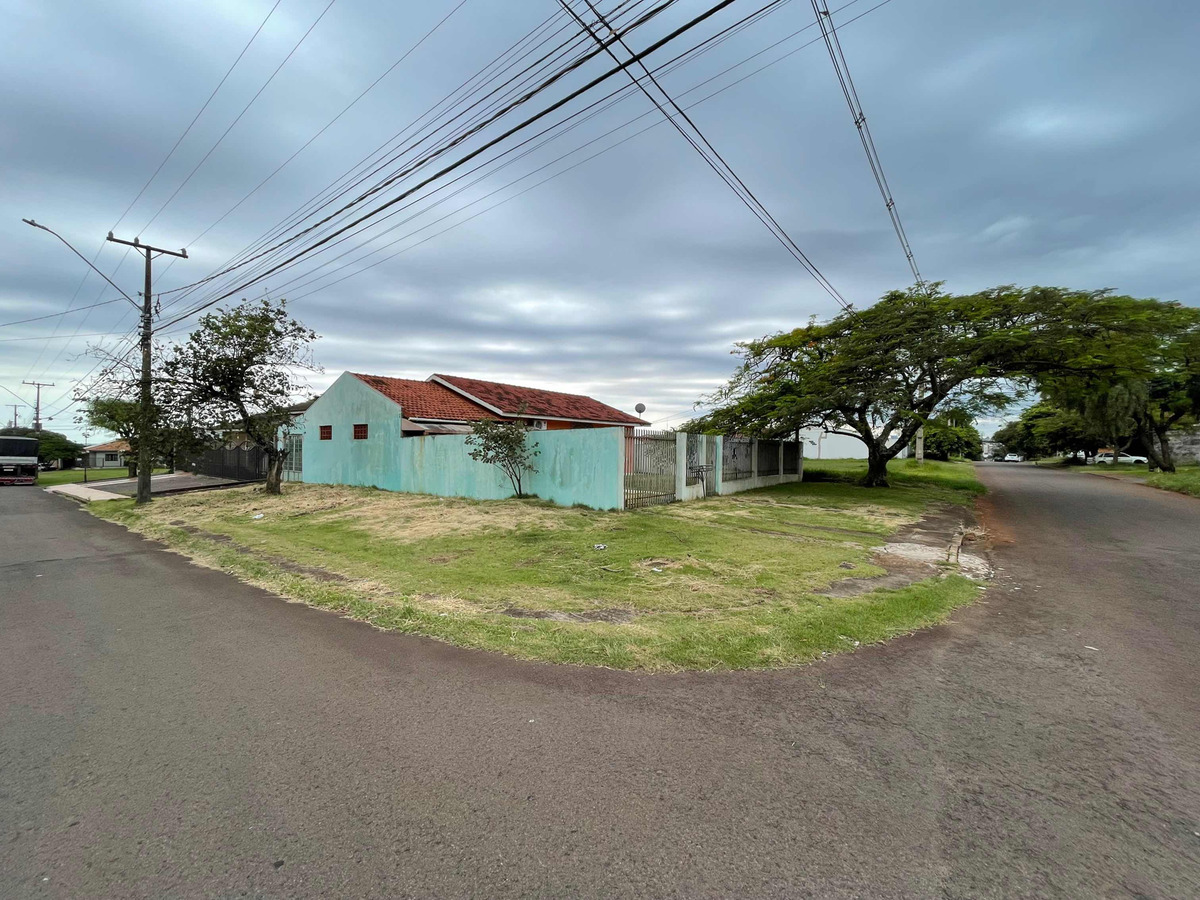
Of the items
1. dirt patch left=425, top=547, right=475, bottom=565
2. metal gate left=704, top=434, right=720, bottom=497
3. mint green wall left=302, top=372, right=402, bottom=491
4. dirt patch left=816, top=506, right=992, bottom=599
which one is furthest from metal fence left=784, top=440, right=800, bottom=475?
dirt patch left=425, top=547, right=475, bottom=565

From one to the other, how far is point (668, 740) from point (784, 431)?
56.9ft

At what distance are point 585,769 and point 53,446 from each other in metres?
92.0

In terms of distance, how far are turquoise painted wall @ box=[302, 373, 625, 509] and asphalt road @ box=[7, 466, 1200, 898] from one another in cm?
862

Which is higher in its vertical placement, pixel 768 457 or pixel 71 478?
pixel 768 457

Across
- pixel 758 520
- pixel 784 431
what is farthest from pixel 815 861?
pixel 784 431

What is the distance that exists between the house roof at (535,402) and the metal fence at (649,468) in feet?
32.0

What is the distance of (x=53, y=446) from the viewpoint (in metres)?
66.7

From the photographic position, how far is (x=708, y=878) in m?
2.13

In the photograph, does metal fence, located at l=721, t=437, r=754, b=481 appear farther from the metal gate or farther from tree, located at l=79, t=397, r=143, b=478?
tree, located at l=79, t=397, r=143, b=478

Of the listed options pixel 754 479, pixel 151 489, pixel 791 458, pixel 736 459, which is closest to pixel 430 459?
pixel 736 459

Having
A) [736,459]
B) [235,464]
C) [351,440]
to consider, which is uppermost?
[351,440]

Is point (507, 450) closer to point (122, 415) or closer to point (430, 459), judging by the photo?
point (430, 459)

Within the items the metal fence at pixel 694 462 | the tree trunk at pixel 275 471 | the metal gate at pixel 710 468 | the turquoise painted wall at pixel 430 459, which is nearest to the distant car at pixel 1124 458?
the metal gate at pixel 710 468

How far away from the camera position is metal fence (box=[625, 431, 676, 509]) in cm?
1341
